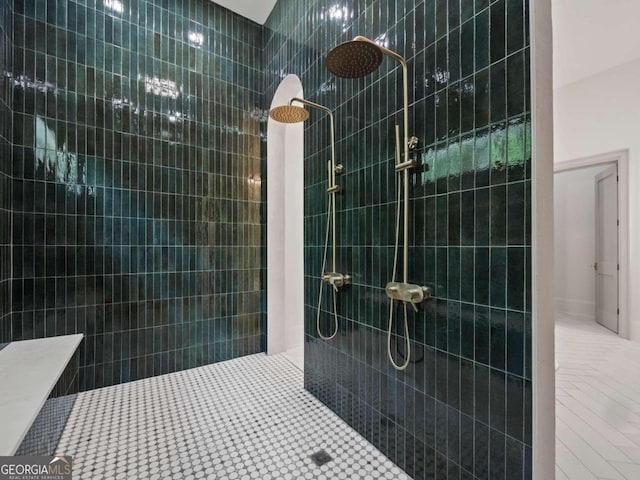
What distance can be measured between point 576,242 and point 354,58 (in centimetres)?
495

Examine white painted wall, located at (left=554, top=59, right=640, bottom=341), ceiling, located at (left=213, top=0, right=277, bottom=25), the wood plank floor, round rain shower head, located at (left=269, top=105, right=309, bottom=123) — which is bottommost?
the wood plank floor

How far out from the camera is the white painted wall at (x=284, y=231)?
3.15m

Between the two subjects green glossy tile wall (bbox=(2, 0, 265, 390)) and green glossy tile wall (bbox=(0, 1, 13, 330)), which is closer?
green glossy tile wall (bbox=(0, 1, 13, 330))

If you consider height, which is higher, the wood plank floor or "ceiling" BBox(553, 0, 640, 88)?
"ceiling" BBox(553, 0, 640, 88)

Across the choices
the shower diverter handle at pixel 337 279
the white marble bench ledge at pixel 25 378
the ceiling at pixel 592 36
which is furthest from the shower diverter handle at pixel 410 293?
the ceiling at pixel 592 36

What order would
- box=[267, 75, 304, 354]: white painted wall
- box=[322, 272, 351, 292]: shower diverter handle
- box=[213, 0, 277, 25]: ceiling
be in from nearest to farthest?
box=[322, 272, 351, 292]: shower diverter handle < box=[213, 0, 277, 25]: ceiling < box=[267, 75, 304, 354]: white painted wall

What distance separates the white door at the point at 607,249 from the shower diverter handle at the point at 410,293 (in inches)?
152

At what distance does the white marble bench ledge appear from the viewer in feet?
3.68

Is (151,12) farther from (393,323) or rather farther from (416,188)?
(393,323)

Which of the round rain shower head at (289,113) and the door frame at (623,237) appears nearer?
the round rain shower head at (289,113)

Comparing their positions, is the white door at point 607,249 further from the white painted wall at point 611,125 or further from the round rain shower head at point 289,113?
the round rain shower head at point 289,113

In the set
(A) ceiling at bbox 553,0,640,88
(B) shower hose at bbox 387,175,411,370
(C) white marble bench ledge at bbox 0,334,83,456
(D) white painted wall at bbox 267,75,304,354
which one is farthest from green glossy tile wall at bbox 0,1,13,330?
(A) ceiling at bbox 553,0,640,88

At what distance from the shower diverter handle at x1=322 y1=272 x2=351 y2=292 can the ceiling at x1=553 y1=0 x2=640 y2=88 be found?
122 inches

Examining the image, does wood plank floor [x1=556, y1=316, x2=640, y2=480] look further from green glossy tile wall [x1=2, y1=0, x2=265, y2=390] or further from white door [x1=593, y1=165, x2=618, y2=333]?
green glossy tile wall [x1=2, y1=0, x2=265, y2=390]
